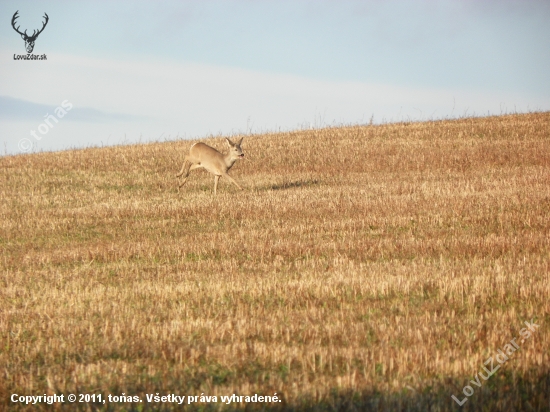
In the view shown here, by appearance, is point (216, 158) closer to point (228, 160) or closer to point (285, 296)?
point (228, 160)

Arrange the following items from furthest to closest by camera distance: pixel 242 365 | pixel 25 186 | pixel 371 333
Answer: pixel 25 186 → pixel 371 333 → pixel 242 365

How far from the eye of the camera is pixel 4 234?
1578cm

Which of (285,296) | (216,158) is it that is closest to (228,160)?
(216,158)

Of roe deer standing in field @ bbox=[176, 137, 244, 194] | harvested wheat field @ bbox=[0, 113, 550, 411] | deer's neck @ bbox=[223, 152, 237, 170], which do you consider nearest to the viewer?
harvested wheat field @ bbox=[0, 113, 550, 411]

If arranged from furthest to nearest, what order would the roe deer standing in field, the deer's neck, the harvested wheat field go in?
1. the deer's neck
2. the roe deer standing in field
3. the harvested wheat field

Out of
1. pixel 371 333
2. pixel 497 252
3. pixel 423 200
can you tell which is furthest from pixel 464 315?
pixel 423 200

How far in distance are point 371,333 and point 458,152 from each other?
22601 mm

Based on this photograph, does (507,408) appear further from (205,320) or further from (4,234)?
(4,234)

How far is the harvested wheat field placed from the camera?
5.32 meters

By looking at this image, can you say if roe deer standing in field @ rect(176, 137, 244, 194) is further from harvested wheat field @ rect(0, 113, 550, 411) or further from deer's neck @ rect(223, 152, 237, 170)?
harvested wheat field @ rect(0, 113, 550, 411)

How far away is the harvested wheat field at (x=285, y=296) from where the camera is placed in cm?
532

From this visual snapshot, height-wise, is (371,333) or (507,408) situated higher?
(371,333)

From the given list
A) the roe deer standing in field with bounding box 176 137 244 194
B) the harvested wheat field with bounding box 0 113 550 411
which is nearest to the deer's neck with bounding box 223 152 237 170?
the roe deer standing in field with bounding box 176 137 244 194

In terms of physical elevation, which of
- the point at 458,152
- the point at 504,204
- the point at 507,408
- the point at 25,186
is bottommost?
the point at 507,408
